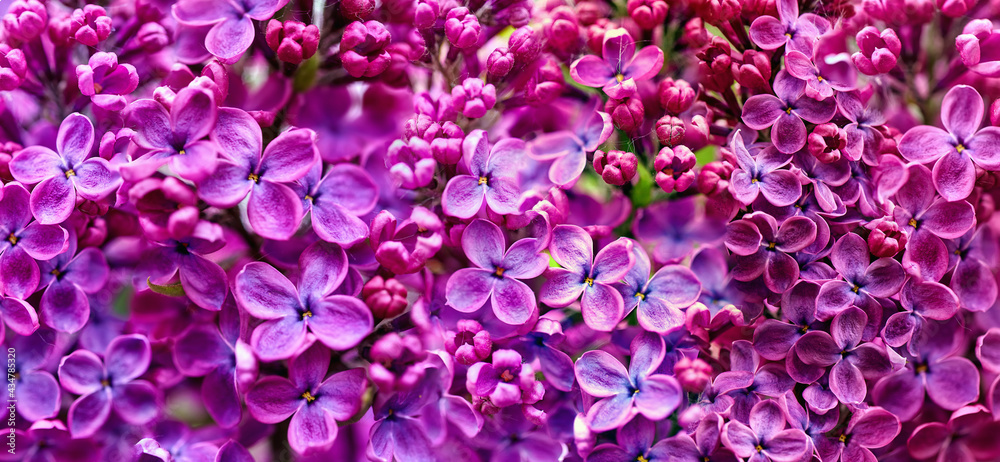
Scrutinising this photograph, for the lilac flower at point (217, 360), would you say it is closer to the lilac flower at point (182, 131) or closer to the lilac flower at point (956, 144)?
the lilac flower at point (182, 131)

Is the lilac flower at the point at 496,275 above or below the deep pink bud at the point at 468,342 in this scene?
above

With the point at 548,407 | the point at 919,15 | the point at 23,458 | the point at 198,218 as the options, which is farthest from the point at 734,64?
the point at 23,458

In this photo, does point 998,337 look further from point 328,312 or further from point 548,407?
point 328,312

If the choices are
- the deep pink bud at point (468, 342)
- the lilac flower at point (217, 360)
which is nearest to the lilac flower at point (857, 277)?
the deep pink bud at point (468, 342)

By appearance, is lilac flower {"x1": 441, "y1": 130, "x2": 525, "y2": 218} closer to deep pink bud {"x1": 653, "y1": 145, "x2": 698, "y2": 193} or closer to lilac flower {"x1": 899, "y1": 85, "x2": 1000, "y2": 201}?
deep pink bud {"x1": 653, "y1": 145, "x2": 698, "y2": 193}

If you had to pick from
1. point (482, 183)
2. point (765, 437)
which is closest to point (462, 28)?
point (482, 183)

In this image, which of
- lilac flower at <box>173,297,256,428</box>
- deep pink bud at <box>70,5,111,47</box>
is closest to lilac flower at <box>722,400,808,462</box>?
lilac flower at <box>173,297,256,428</box>
